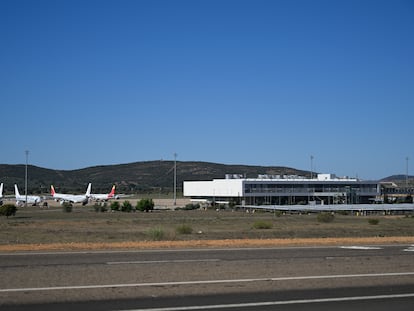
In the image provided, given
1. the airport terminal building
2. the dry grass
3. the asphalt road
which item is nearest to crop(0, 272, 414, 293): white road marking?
the asphalt road

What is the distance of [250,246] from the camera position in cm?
2473

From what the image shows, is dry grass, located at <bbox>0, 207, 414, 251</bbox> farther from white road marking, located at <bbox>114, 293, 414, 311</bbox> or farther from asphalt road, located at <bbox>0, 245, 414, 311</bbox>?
white road marking, located at <bbox>114, 293, 414, 311</bbox>

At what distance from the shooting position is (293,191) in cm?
12950

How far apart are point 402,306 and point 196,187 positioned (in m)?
137

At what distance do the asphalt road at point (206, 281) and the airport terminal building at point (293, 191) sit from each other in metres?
103

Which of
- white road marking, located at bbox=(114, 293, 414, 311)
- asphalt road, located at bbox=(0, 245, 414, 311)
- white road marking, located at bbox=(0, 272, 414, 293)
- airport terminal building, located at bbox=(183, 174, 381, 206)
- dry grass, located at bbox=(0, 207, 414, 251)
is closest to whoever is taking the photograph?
white road marking, located at bbox=(114, 293, 414, 311)

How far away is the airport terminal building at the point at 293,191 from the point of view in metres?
127

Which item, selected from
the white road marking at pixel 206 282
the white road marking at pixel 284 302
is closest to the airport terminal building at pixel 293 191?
the white road marking at pixel 206 282

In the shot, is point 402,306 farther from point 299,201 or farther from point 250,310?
point 299,201

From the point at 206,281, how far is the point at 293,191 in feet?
384

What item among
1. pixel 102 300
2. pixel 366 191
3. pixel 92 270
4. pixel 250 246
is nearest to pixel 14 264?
pixel 92 270

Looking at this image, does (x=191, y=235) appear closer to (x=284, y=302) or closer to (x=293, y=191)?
(x=284, y=302)

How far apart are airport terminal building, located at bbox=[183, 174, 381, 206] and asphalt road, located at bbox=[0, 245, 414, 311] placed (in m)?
103

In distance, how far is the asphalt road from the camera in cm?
1142
